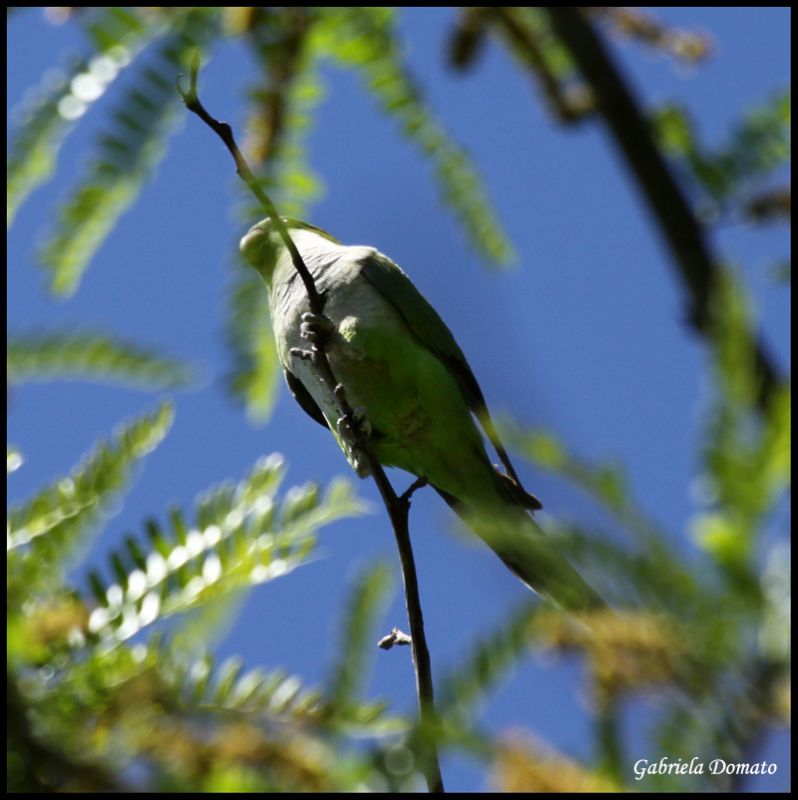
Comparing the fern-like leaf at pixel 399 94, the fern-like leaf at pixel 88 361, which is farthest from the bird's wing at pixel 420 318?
the fern-like leaf at pixel 88 361

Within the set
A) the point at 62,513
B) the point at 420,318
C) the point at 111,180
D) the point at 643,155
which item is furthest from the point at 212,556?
the point at 420,318

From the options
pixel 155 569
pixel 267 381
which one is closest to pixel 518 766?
pixel 155 569

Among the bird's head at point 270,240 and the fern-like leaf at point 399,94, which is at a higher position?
the bird's head at point 270,240

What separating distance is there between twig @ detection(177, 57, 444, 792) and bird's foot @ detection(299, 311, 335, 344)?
13 cm

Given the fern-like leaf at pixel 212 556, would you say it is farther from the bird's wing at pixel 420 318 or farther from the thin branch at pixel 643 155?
the bird's wing at pixel 420 318

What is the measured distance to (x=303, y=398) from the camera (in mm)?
5121

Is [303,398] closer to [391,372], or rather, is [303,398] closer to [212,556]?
[391,372]

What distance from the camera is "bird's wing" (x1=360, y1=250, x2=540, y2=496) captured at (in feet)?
15.6

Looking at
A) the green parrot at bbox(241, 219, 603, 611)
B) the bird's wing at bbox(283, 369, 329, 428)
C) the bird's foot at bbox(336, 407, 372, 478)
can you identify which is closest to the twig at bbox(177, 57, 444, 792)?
the bird's foot at bbox(336, 407, 372, 478)

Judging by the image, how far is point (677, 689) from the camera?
1036 millimetres

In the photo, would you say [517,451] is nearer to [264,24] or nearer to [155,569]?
[155,569]

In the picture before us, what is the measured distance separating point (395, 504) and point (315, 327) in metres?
1.22

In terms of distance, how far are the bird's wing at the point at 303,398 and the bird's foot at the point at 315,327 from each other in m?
0.69

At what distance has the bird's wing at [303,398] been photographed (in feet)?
16.7
